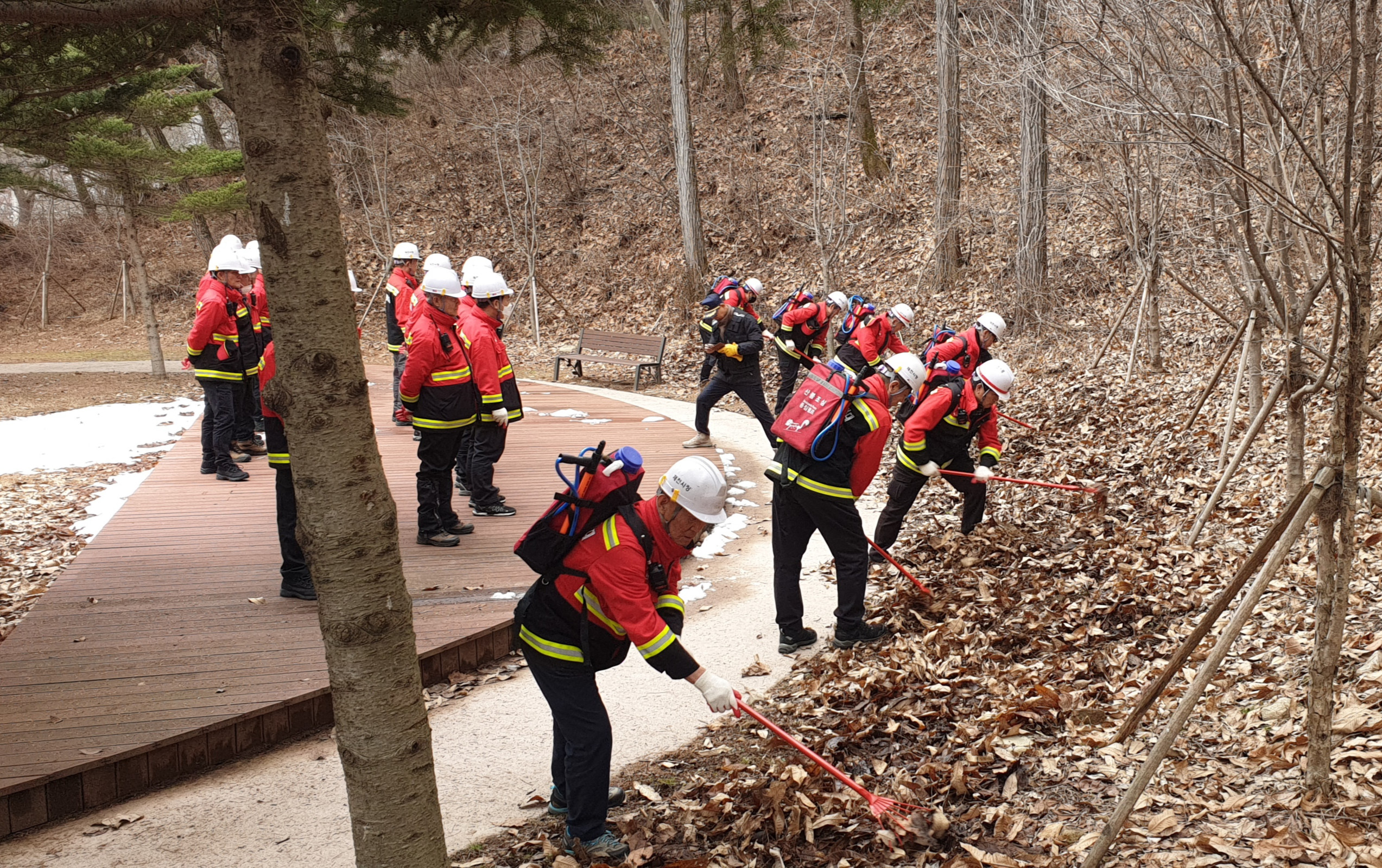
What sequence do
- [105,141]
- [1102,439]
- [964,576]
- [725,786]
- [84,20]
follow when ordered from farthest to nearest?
[105,141]
[1102,439]
[964,576]
[725,786]
[84,20]

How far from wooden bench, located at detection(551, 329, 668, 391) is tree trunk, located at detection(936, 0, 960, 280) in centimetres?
502

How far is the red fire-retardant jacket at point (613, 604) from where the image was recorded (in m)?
3.54

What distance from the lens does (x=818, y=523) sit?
5926 millimetres

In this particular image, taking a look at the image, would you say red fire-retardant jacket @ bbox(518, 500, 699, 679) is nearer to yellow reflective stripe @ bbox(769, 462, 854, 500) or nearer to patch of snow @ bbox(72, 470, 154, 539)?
yellow reflective stripe @ bbox(769, 462, 854, 500)

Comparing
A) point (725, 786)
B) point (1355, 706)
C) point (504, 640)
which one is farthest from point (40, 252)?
point (1355, 706)

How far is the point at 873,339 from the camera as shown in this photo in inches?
421

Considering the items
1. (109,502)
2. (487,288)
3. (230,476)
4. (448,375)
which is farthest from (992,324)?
(109,502)

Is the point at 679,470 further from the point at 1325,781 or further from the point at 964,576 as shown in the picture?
the point at 964,576

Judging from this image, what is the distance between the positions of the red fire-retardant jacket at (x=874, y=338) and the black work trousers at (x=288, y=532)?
662 cm

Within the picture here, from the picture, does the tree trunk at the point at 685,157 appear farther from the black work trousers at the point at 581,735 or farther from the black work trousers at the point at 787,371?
the black work trousers at the point at 581,735

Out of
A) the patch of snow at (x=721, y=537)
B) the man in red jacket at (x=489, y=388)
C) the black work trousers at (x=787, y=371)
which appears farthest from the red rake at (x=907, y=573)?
the black work trousers at (x=787, y=371)

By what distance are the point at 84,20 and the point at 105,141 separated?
46.8 feet

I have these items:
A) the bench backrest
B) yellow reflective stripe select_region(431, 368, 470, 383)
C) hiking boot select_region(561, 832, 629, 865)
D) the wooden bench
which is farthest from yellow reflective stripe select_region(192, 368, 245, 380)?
the bench backrest

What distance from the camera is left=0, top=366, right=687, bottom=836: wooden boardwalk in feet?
14.1
